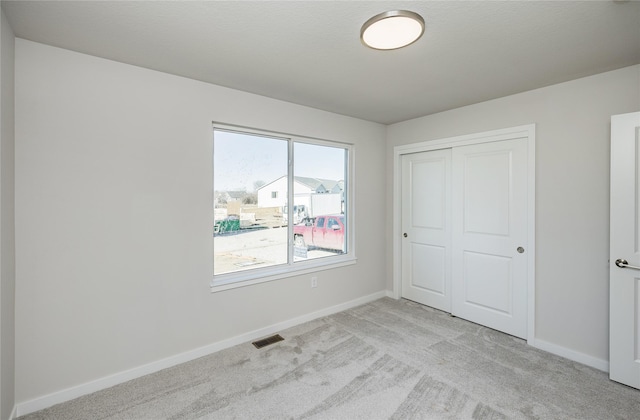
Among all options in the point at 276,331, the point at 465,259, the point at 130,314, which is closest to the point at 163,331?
the point at 130,314

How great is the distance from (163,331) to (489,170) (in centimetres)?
353

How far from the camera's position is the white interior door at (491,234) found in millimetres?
2973

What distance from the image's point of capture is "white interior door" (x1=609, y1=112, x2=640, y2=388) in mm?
2178

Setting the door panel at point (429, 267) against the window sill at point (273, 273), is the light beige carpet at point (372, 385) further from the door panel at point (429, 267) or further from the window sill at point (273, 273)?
the door panel at point (429, 267)

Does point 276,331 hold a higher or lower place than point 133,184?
lower

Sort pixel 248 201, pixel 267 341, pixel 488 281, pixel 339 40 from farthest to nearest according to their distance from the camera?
pixel 488 281 → pixel 248 201 → pixel 267 341 → pixel 339 40

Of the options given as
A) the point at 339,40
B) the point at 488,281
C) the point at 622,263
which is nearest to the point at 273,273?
the point at 339,40

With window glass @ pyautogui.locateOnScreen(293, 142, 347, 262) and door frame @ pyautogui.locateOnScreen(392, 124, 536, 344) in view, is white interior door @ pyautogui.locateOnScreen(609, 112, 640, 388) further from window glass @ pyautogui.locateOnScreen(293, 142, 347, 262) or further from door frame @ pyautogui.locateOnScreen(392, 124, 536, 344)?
window glass @ pyautogui.locateOnScreen(293, 142, 347, 262)

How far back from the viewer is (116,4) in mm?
1597

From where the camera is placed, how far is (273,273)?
123 inches

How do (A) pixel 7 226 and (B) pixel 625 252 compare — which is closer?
(A) pixel 7 226

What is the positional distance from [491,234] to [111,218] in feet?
11.7

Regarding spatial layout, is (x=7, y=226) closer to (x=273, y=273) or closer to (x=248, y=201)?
(x=248, y=201)

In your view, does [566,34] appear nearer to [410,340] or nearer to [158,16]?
[158,16]
